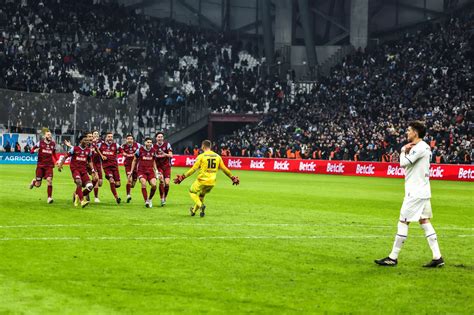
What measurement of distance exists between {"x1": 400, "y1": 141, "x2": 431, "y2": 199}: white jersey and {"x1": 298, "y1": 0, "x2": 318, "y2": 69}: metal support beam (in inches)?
2394

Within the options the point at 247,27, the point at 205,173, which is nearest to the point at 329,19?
the point at 247,27

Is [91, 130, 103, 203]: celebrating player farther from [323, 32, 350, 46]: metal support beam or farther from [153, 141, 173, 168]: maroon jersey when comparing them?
[323, 32, 350, 46]: metal support beam

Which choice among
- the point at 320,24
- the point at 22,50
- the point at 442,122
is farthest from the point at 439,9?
the point at 22,50

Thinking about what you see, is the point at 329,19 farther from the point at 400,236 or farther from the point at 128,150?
the point at 400,236

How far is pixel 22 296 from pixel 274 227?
1029 centimetres

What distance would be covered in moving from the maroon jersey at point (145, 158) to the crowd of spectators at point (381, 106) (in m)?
27.5

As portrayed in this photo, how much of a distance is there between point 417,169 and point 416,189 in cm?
34

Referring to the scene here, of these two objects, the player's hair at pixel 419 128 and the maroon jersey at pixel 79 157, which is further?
the maroon jersey at pixel 79 157

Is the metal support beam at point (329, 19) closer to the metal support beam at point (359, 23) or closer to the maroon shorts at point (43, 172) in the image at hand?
the metal support beam at point (359, 23)

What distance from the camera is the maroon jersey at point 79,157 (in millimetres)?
25641

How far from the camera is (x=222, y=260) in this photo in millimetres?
14531

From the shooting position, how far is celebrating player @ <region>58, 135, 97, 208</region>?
25.2 meters

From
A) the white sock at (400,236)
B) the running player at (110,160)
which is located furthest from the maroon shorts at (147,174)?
the white sock at (400,236)

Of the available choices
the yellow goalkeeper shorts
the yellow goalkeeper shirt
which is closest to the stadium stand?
the yellow goalkeeper shirt
